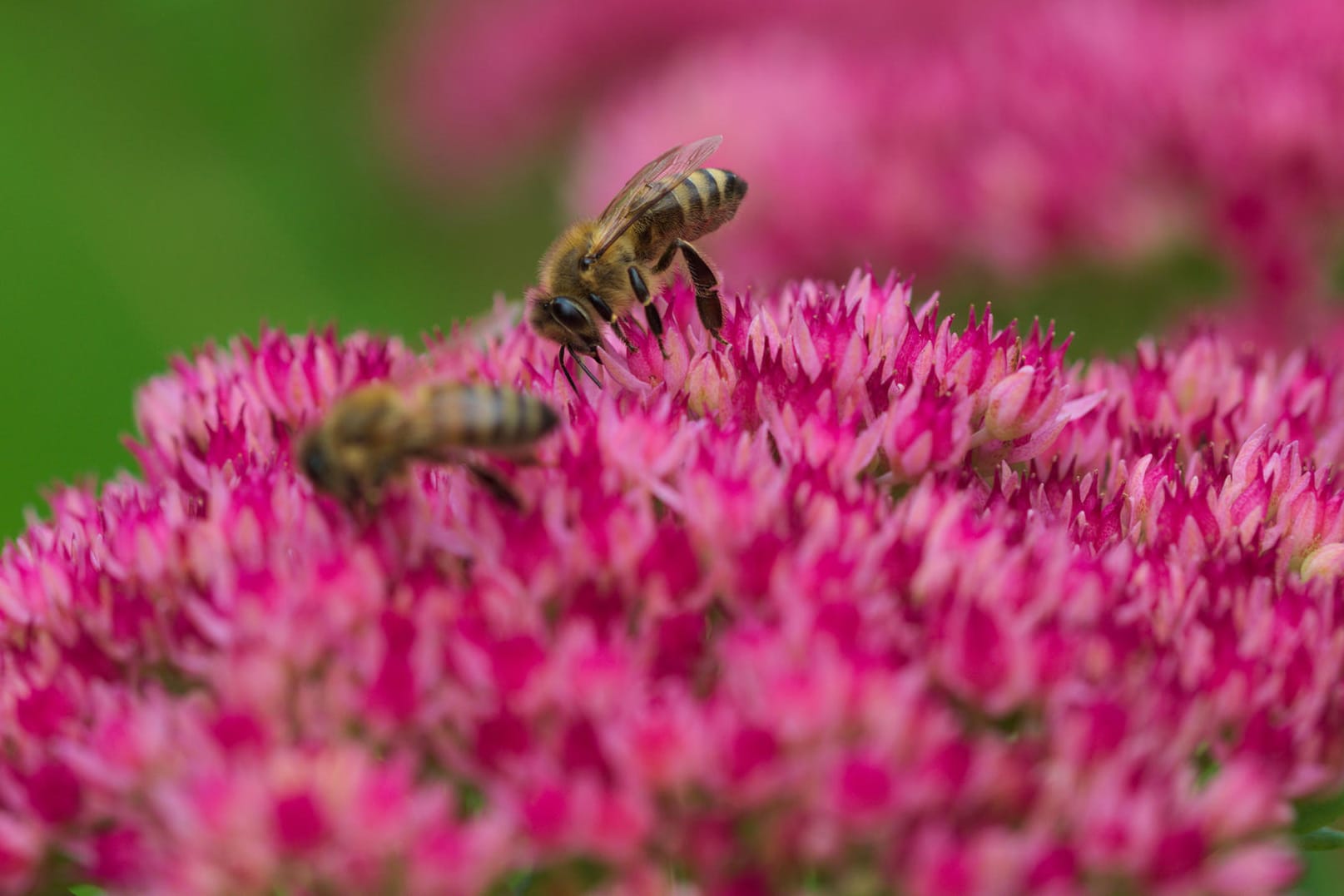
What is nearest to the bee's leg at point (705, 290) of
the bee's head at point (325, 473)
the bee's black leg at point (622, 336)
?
the bee's black leg at point (622, 336)

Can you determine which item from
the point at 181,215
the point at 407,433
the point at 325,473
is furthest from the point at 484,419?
the point at 181,215

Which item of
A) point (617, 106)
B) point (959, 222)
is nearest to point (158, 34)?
point (617, 106)

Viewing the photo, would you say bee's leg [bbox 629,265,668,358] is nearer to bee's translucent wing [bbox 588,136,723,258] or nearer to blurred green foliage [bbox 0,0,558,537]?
bee's translucent wing [bbox 588,136,723,258]

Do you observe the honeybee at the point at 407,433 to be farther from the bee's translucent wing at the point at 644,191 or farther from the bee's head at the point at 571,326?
the bee's translucent wing at the point at 644,191

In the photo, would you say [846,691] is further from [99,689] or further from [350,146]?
[350,146]

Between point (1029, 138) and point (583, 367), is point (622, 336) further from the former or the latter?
point (1029, 138)
